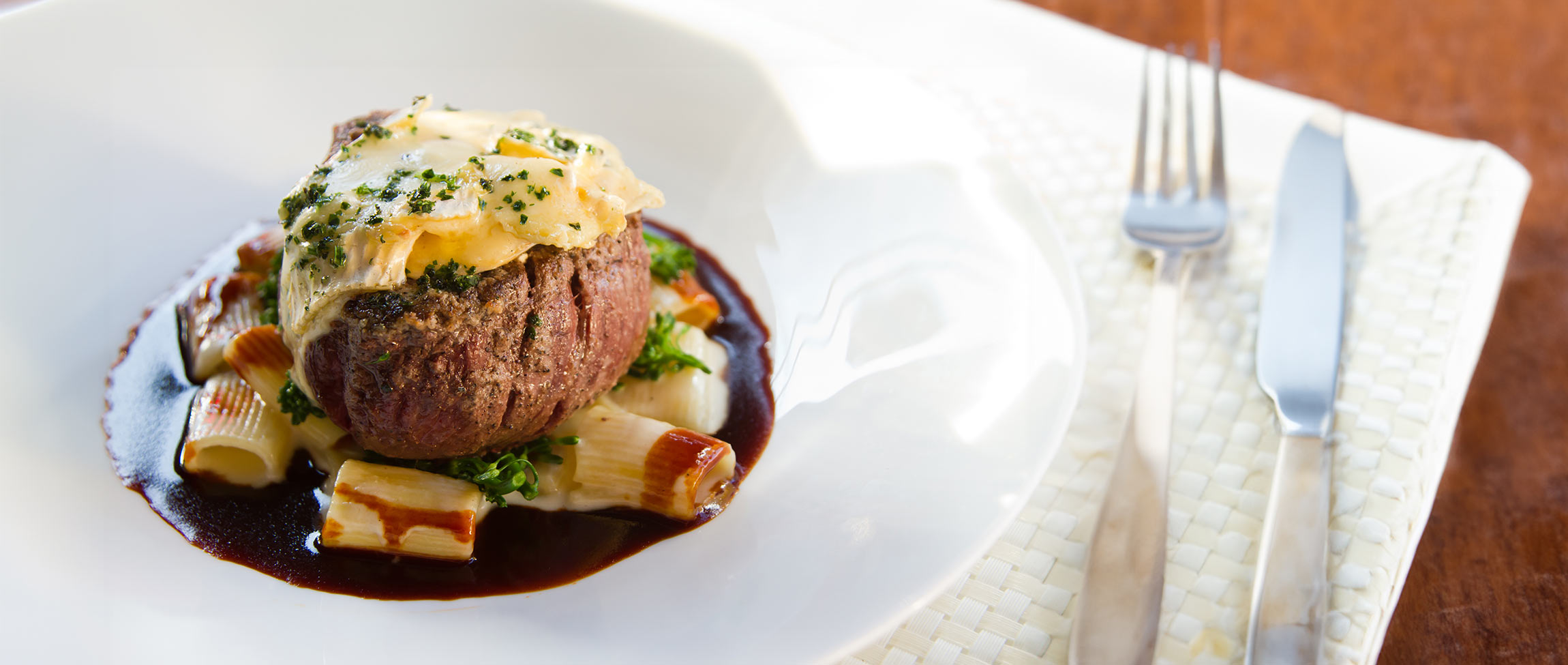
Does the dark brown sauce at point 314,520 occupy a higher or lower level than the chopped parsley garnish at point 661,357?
lower

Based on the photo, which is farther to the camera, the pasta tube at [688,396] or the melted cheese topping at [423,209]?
the pasta tube at [688,396]

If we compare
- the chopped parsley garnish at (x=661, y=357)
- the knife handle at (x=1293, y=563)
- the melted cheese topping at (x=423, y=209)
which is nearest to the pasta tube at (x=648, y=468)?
the chopped parsley garnish at (x=661, y=357)

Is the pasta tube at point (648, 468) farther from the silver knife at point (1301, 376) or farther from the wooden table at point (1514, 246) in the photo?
the wooden table at point (1514, 246)

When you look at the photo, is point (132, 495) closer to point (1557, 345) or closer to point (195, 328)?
point (195, 328)

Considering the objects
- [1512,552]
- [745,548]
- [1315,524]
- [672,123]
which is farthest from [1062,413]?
[672,123]

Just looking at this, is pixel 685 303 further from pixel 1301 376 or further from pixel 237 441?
pixel 1301 376

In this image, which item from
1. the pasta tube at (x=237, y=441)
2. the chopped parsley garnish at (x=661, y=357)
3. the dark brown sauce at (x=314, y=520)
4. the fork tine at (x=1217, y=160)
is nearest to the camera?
the dark brown sauce at (x=314, y=520)

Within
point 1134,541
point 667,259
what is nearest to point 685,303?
point 667,259
